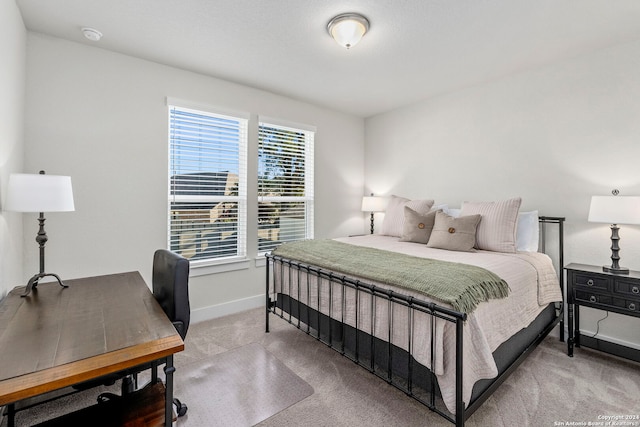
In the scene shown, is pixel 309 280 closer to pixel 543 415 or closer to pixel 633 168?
pixel 543 415

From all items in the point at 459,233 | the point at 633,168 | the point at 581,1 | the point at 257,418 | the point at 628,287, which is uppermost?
the point at 581,1

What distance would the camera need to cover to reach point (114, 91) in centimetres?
269

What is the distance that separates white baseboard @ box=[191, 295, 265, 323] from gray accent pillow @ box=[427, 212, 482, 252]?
6.77 ft

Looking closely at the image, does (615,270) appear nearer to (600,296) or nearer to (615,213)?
(600,296)

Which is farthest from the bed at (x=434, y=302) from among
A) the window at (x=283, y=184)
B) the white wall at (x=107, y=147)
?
the white wall at (x=107, y=147)

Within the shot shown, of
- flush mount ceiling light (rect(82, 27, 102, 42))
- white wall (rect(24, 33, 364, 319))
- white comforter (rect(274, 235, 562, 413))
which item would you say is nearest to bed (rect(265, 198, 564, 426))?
white comforter (rect(274, 235, 562, 413))

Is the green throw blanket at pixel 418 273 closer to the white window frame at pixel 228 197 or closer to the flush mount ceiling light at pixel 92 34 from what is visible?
the white window frame at pixel 228 197

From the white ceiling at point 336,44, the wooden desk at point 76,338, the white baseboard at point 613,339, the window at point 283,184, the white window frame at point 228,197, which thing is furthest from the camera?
the window at point 283,184

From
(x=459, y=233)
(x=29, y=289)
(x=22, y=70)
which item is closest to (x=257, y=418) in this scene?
(x=29, y=289)

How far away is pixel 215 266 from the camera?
330 centimetres

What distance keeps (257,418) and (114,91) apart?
285 cm

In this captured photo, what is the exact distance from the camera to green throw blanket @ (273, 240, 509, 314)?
1610 mm

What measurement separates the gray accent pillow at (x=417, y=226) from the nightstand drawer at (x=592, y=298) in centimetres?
126

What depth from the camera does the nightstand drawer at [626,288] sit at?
2.19 metres
